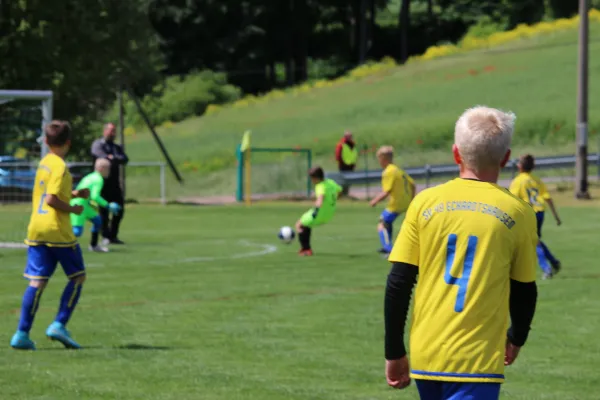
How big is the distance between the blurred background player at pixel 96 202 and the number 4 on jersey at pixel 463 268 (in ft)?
47.0

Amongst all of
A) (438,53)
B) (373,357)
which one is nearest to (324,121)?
(438,53)

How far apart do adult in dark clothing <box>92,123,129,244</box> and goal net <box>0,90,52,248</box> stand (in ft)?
9.17

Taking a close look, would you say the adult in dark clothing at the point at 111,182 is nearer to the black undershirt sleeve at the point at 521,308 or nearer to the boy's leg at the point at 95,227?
the boy's leg at the point at 95,227

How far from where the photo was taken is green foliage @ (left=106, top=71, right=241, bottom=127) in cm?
7569

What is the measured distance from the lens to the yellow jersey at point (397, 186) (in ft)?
60.6

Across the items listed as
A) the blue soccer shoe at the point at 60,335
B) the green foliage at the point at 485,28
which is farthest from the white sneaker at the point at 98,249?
the green foliage at the point at 485,28

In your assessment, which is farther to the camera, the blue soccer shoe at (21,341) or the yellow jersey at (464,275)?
the blue soccer shoe at (21,341)

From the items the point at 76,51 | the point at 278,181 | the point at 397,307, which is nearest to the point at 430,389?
the point at 397,307

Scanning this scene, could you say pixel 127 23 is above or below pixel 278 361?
above

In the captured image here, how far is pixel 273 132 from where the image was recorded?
63.3 m

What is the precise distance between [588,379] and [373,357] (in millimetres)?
1791

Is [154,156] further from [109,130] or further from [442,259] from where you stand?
[442,259]

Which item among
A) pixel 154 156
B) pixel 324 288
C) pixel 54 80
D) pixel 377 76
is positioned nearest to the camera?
pixel 324 288

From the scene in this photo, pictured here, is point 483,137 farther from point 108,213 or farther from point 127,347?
point 108,213
